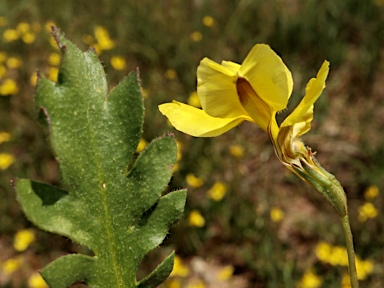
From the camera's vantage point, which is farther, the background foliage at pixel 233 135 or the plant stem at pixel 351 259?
the background foliage at pixel 233 135

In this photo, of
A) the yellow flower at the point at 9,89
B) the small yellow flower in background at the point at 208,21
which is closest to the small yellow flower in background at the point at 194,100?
the small yellow flower in background at the point at 208,21

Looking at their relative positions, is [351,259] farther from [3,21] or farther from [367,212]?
[3,21]

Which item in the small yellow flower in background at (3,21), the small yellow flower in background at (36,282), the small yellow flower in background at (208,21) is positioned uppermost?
the small yellow flower in background at (208,21)

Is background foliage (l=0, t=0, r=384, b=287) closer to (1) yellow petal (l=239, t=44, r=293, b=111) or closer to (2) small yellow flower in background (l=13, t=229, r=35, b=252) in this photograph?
(2) small yellow flower in background (l=13, t=229, r=35, b=252)

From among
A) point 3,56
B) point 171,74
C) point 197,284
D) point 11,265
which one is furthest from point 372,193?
point 3,56

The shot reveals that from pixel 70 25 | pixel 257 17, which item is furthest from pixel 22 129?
pixel 257 17

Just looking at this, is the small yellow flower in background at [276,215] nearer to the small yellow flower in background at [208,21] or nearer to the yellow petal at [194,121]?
the small yellow flower in background at [208,21]
